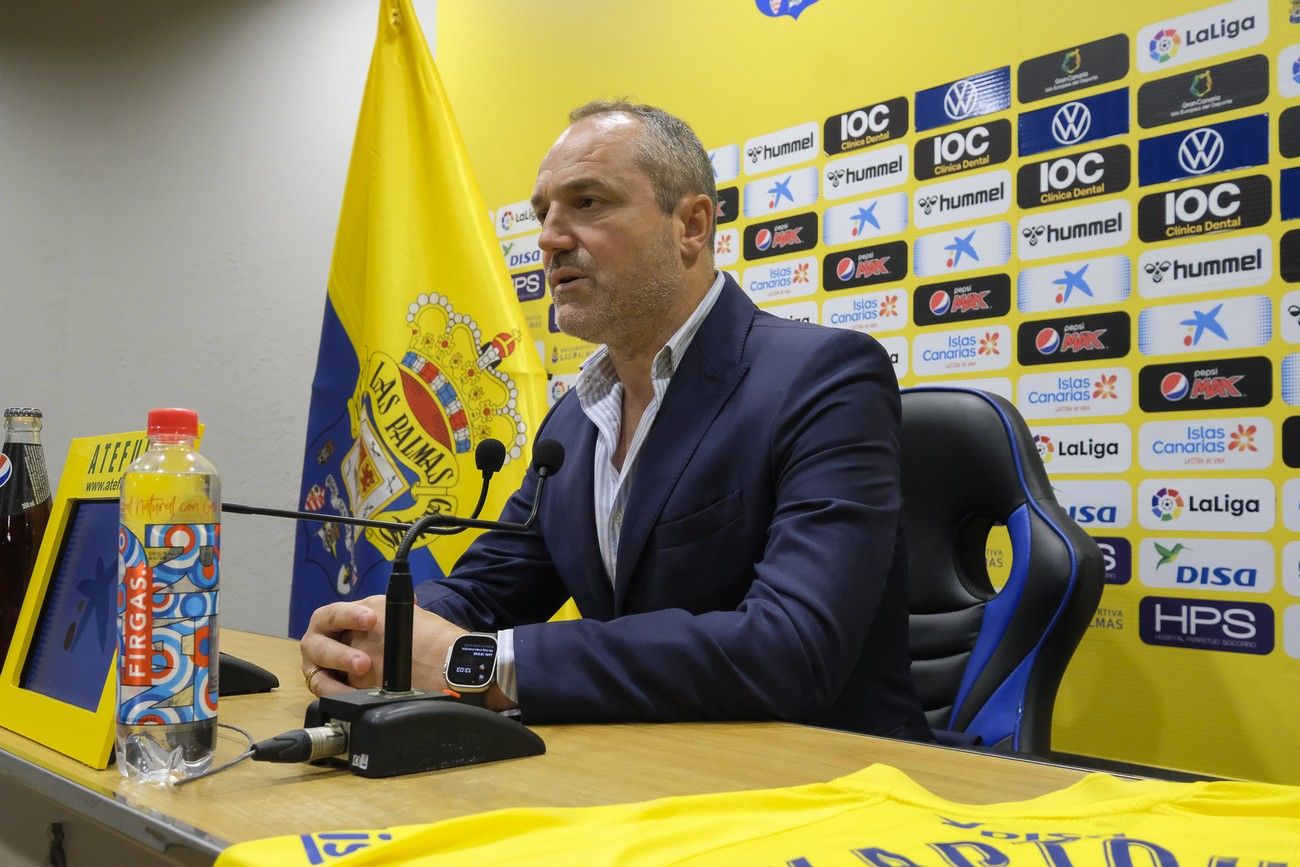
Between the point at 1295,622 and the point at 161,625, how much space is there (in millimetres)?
1721

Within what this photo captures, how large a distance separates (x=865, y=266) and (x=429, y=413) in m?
1.22

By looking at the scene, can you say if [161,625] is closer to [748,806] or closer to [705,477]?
[748,806]

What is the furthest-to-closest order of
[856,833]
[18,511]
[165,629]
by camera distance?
[18,511] → [165,629] → [856,833]

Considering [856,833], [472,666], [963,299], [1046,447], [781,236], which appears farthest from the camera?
[781,236]

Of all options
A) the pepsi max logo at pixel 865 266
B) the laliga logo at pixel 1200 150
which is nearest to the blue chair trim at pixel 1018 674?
the laliga logo at pixel 1200 150

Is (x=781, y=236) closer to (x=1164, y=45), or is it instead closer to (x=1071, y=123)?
(x=1071, y=123)

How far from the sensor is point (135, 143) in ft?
11.3

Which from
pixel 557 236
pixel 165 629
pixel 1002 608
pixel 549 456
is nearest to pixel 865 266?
pixel 557 236

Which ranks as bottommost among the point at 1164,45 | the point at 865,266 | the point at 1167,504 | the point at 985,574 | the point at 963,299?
the point at 985,574

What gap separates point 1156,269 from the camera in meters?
A: 1.92

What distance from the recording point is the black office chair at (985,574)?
56.3 inches

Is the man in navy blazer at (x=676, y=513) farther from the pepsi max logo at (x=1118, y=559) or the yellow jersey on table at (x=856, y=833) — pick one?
the pepsi max logo at (x=1118, y=559)

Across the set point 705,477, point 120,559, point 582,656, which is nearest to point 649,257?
point 705,477

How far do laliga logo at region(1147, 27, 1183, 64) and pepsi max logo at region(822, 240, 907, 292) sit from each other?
59cm
